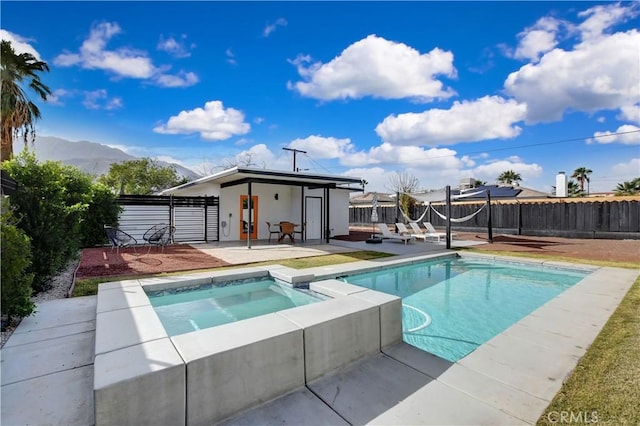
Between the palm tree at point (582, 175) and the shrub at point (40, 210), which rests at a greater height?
the palm tree at point (582, 175)

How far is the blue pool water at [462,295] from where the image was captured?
4410mm

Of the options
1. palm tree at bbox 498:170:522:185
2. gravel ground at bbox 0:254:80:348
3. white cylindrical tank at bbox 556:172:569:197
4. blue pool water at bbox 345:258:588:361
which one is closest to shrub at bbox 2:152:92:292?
gravel ground at bbox 0:254:80:348

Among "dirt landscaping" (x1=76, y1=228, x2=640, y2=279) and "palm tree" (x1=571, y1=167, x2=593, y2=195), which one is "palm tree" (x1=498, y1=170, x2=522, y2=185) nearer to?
"palm tree" (x1=571, y1=167, x2=593, y2=195)

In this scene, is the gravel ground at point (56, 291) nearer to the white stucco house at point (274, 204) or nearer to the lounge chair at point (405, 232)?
the white stucco house at point (274, 204)

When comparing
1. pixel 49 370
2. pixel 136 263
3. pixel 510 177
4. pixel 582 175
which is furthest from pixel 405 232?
pixel 582 175

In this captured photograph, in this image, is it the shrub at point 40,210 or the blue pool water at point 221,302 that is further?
the shrub at point 40,210

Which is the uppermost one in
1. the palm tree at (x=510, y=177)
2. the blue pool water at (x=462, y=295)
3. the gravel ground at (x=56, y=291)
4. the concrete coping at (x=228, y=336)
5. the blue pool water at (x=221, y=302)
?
the palm tree at (x=510, y=177)

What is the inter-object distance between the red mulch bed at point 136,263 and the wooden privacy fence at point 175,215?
8.33 ft

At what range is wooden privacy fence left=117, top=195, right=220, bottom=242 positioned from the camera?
12625 mm

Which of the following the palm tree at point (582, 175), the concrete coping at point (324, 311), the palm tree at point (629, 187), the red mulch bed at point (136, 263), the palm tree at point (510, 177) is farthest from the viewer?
the palm tree at point (510, 177)

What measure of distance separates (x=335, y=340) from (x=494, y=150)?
2871 centimetres

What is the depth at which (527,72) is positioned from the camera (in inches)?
556

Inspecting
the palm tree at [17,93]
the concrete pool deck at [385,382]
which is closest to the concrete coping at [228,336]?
the concrete pool deck at [385,382]

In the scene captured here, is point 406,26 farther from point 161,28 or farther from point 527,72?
point 161,28
